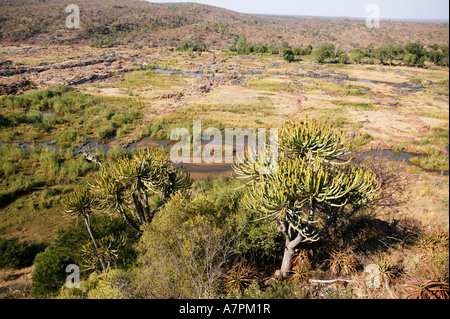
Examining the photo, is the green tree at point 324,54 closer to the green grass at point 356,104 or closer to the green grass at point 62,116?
the green grass at point 356,104

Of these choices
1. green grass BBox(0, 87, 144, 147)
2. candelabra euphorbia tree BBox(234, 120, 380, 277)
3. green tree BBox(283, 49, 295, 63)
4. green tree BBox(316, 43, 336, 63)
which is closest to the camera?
candelabra euphorbia tree BBox(234, 120, 380, 277)

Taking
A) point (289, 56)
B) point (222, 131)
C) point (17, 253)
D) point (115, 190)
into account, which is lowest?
point (17, 253)

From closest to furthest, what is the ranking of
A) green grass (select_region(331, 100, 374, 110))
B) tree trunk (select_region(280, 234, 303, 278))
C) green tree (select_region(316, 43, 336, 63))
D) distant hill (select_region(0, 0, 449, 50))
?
tree trunk (select_region(280, 234, 303, 278)) < distant hill (select_region(0, 0, 449, 50)) < green grass (select_region(331, 100, 374, 110)) < green tree (select_region(316, 43, 336, 63))

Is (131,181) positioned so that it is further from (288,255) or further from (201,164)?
(201,164)

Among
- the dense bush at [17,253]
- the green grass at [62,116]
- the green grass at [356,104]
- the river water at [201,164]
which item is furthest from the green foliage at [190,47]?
the dense bush at [17,253]

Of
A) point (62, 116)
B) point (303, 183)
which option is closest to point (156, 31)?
point (62, 116)

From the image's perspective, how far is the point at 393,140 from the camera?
25484 mm

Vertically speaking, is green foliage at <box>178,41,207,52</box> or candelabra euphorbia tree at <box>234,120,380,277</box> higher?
green foliage at <box>178,41,207,52</box>

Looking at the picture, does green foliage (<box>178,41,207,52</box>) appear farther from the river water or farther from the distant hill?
the river water

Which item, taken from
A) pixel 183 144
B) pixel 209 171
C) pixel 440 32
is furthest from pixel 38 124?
pixel 440 32

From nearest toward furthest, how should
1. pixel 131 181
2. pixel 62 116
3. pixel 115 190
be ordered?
pixel 115 190 < pixel 131 181 < pixel 62 116

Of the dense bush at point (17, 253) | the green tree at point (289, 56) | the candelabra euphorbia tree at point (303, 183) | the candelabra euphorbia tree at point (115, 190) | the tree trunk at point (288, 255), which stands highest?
the green tree at point (289, 56)

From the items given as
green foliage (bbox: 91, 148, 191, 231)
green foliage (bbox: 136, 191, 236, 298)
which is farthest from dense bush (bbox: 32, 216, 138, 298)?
green foliage (bbox: 136, 191, 236, 298)
